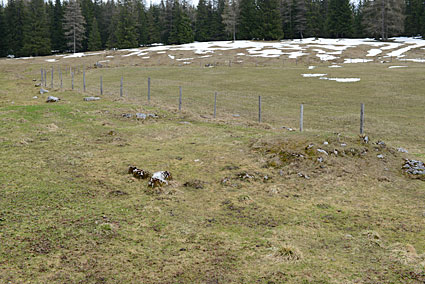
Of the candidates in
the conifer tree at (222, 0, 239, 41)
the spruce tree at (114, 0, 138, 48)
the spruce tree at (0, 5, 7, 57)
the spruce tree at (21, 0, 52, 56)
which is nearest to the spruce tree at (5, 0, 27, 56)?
the spruce tree at (0, 5, 7, 57)

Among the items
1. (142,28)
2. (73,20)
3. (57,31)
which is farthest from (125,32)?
(57,31)

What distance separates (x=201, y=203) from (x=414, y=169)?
7343 millimetres

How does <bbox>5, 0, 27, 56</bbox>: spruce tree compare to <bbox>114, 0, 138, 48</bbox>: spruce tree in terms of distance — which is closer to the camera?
<bbox>5, 0, 27, 56</bbox>: spruce tree

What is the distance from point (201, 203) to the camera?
8.91 m

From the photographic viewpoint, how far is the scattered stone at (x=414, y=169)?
11111 millimetres

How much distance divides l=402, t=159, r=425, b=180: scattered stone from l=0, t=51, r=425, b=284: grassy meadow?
1.32ft

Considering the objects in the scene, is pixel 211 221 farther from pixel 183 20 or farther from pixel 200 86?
pixel 183 20

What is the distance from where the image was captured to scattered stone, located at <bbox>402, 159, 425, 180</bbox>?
11.1 m

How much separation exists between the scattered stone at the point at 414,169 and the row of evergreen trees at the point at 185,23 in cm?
8220

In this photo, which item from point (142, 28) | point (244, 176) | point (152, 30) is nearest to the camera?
point (244, 176)

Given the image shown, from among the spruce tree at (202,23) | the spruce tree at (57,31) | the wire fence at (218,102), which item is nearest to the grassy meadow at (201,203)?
the wire fence at (218,102)

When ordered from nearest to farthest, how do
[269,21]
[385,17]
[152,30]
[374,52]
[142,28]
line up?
1. [374,52]
2. [385,17]
3. [269,21]
4. [152,30]
5. [142,28]

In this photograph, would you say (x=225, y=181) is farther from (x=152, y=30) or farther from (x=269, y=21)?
(x=152, y=30)

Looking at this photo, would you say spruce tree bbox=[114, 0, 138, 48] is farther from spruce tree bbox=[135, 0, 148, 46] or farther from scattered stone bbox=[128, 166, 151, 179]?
scattered stone bbox=[128, 166, 151, 179]
